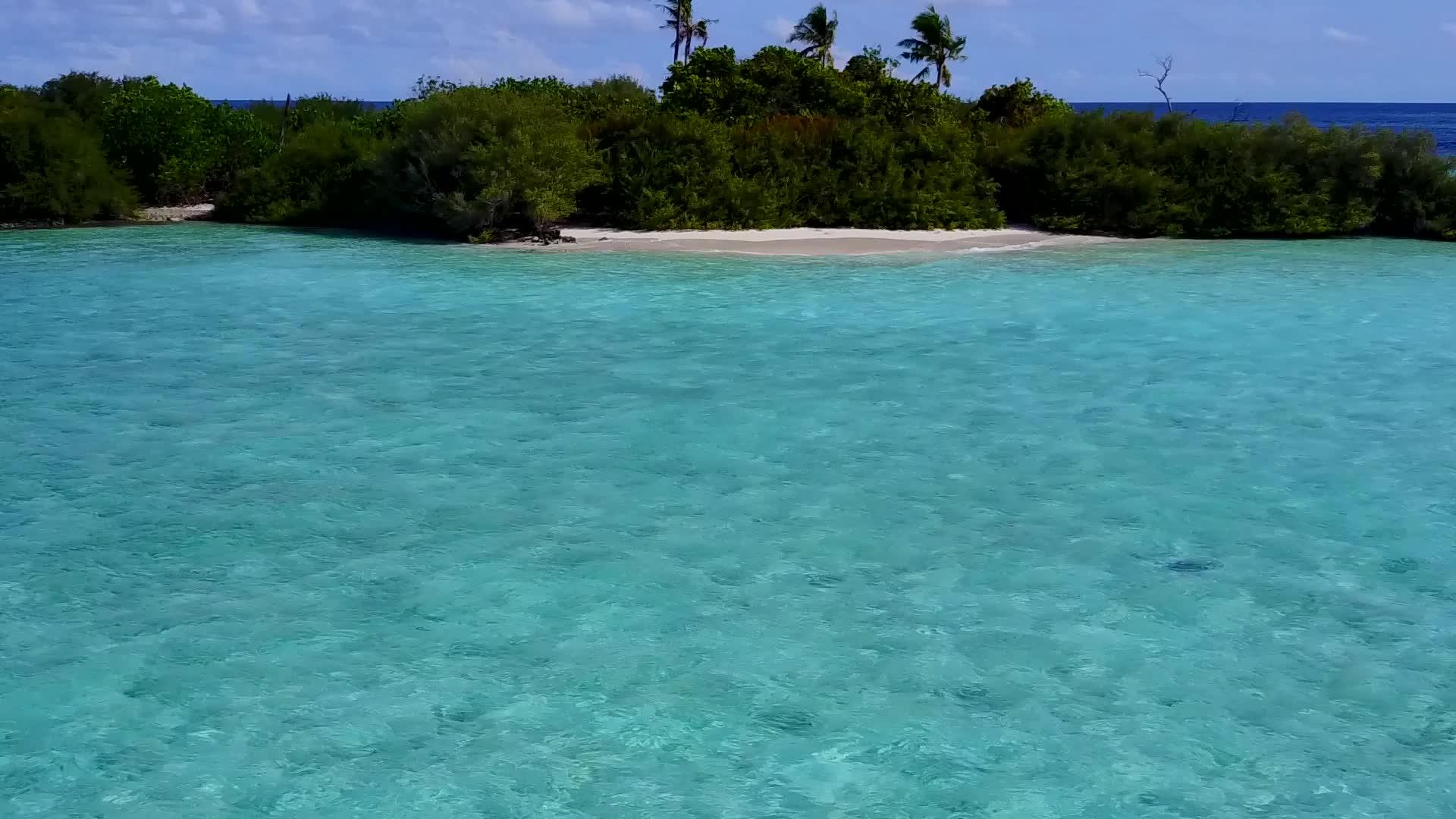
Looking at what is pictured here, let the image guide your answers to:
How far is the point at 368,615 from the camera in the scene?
5.73 meters

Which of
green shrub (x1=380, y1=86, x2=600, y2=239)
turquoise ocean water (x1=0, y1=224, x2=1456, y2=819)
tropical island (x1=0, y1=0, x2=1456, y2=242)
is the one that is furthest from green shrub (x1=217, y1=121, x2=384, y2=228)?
turquoise ocean water (x1=0, y1=224, x2=1456, y2=819)

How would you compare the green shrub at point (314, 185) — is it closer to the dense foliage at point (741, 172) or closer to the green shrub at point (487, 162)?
the dense foliage at point (741, 172)

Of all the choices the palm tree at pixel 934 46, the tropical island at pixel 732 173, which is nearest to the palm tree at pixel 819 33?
the palm tree at pixel 934 46

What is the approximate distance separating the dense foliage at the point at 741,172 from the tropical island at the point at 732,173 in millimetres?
37

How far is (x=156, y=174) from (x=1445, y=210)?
2351 cm

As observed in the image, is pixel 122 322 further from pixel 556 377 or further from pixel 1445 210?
pixel 1445 210

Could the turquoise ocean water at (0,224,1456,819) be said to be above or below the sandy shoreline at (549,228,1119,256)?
below

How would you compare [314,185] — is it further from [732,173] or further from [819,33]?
[819,33]

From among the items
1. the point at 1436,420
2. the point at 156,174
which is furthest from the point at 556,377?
the point at 156,174

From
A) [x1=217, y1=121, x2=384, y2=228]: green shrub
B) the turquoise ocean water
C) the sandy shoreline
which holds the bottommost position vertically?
the turquoise ocean water

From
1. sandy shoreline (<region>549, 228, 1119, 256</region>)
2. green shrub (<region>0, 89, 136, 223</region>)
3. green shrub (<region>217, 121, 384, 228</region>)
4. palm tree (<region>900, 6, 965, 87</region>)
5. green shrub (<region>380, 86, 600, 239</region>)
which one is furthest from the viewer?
palm tree (<region>900, 6, 965, 87</region>)

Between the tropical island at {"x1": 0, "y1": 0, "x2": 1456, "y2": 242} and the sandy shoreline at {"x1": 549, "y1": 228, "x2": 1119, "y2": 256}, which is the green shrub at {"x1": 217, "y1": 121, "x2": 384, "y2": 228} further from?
the sandy shoreline at {"x1": 549, "y1": 228, "x2": 1119, "y2": 256}

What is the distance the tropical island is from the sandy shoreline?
43cm

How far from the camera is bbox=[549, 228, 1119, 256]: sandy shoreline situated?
65.6 ft
